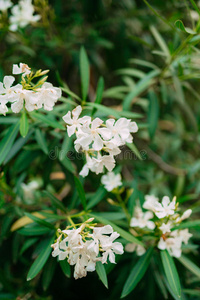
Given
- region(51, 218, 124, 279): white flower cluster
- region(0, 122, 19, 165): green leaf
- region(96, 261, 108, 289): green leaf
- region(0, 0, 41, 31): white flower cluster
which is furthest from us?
region(0, 0, 41, 31): white flower cluster

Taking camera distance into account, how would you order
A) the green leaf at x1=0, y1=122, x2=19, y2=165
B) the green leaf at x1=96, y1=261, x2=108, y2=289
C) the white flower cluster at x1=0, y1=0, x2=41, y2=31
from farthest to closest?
the white flower cluster at x1=0, y1=0, x2=41, y2=31
the green leaf at x1=0, y1=122, x2=19, y2=165
the green leaf at x1=96, y1=261, x2=108, y2=289

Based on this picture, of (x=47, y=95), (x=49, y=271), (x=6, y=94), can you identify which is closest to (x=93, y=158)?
(x=47, y=95)

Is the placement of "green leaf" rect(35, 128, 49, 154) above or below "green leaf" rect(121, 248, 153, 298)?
above

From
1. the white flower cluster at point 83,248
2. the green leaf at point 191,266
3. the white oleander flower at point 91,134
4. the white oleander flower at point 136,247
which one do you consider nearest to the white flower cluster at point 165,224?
the white oleander flower at point 136,247

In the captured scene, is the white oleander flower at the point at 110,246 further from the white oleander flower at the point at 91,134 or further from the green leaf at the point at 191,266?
the green leaf at the point at 191,266

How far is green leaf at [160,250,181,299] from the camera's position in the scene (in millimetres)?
1135

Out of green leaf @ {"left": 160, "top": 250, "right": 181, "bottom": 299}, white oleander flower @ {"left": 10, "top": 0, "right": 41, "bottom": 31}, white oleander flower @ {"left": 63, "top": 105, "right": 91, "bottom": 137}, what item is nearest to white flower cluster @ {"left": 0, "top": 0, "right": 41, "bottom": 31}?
white oleander flower @ {"left": 10, "top": 0, "right": 41, "bottom": 31}

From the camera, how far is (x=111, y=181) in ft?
4.82

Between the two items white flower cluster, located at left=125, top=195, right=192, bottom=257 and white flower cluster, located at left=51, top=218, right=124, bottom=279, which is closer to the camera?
white flower cluster, located at left=51, top=218, right=124, bottom=279

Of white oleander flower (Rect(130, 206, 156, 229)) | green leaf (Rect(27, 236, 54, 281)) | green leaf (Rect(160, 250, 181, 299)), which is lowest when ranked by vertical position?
green leaf (Rect(27, 236, 54, 281))

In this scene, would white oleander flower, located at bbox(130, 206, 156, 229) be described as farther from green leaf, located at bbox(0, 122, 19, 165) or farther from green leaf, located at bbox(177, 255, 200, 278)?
green leaf, located at bbox(0, 122, 19, 165)

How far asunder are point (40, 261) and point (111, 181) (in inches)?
19.9

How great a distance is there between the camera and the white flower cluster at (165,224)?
3.92 ft

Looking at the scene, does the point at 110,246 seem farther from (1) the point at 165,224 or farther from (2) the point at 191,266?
(2) the point at 191,266
